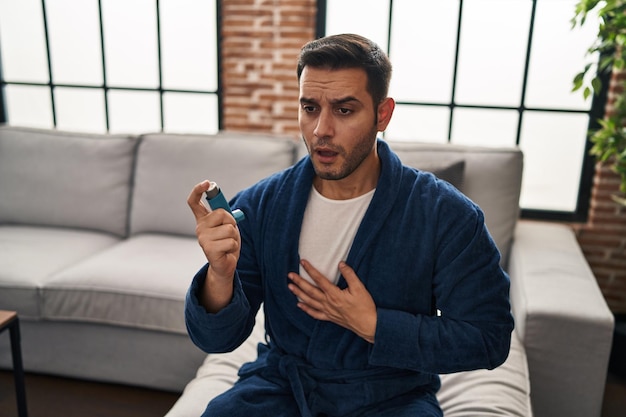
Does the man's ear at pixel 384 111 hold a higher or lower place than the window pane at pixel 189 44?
lower

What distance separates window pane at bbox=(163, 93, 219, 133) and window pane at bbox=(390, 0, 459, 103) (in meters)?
1.05

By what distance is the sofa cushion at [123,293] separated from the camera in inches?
79.1

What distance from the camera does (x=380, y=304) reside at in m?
1.22

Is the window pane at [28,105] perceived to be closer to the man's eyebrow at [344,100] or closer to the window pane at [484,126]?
the window pane at [484,126]

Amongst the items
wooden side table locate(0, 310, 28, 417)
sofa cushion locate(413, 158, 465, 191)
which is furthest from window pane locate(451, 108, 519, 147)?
wooden side table locate(0, 310, 28, 417)

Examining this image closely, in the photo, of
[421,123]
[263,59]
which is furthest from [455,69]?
[263,59]

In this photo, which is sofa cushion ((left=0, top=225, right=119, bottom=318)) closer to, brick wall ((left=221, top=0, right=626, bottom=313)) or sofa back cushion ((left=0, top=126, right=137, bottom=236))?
sofa back cushion ((left=0, top=126, right=137, bottom=236))

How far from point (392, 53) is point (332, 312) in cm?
199

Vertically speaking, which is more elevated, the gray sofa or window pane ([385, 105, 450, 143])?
window pane ([385, 105, 450, 143])

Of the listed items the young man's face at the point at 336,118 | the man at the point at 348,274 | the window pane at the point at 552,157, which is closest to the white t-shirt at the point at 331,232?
the man at the point at 348,274

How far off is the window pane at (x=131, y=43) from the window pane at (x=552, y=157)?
2.06m

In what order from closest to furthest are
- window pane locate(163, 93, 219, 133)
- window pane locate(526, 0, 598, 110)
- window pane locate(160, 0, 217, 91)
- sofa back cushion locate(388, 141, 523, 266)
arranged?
1. sofa back cushion locate(388, 141, 523, 266)
2. window pane locate(526, 0, 598, 110)
3. window pane locate(160, 0, 217, 91)
4. window pane locate(163, 93, 219, 133)

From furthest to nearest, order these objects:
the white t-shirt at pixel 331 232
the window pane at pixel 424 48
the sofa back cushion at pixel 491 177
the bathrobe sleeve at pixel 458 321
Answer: the window pane at pixel 424 48 < the sofa back cushion at pixel 491 177 < the white t-shirt at pixel 331 232 < the bathrobe sleeve at pixel 458 321

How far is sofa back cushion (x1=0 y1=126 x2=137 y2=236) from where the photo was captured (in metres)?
2.64
